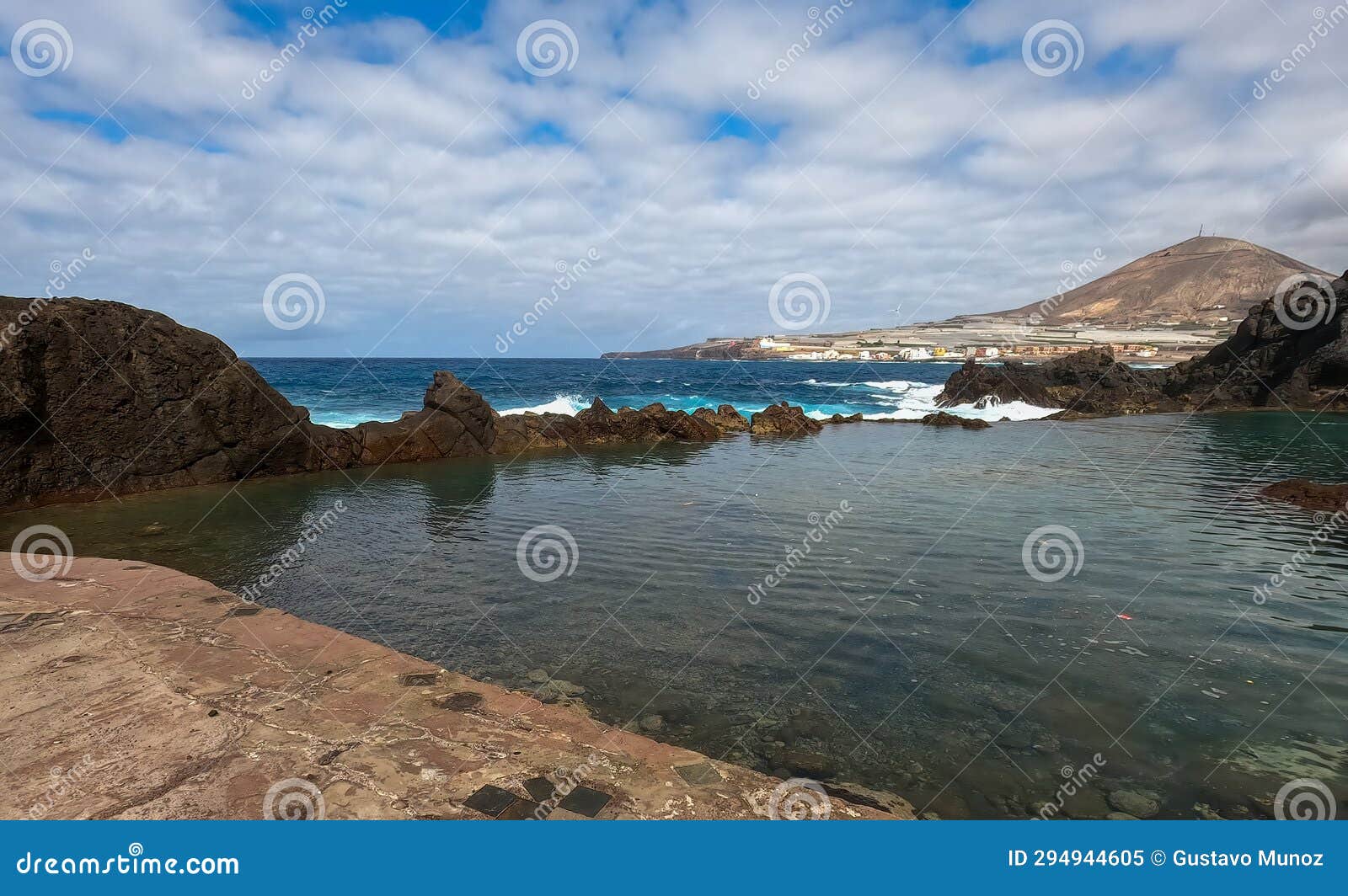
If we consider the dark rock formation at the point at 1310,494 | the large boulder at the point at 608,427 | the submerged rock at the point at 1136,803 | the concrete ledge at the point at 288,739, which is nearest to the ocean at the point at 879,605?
the submerged rock at the point at 1136,803

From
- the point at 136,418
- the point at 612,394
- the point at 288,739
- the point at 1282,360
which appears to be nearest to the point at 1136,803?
the point at 288,739

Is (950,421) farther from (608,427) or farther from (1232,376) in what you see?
(1232,376)

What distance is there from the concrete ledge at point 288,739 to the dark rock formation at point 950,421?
36328 millimetres

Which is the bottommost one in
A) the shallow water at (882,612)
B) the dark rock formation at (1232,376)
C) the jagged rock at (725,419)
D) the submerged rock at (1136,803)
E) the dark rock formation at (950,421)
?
the submerged rock at (1136,803)

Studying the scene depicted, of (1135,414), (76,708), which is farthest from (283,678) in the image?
(1135,414)

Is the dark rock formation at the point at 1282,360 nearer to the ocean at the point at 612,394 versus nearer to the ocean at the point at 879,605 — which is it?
the ocean at the point at 612,394

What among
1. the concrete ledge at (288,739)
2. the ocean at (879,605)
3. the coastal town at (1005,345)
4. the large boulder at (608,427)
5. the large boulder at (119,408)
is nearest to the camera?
the concrete ledge at (288,739)

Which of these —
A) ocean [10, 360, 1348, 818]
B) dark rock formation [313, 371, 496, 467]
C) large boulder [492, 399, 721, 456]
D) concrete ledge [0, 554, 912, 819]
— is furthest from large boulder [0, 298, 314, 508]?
concrete ledge [0, 554, 912, 819]

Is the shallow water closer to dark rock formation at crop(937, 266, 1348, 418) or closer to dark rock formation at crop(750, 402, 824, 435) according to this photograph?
dark rock formation at crop(750, 402, 824, 435)

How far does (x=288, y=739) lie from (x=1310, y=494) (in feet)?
63.9

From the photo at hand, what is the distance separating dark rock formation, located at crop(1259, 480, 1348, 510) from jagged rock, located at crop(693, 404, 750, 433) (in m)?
21.4

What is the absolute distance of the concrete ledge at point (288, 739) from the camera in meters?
3.63

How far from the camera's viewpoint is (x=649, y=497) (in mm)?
15898

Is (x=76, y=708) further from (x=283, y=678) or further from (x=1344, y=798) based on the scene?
(x=1344, y=798)
